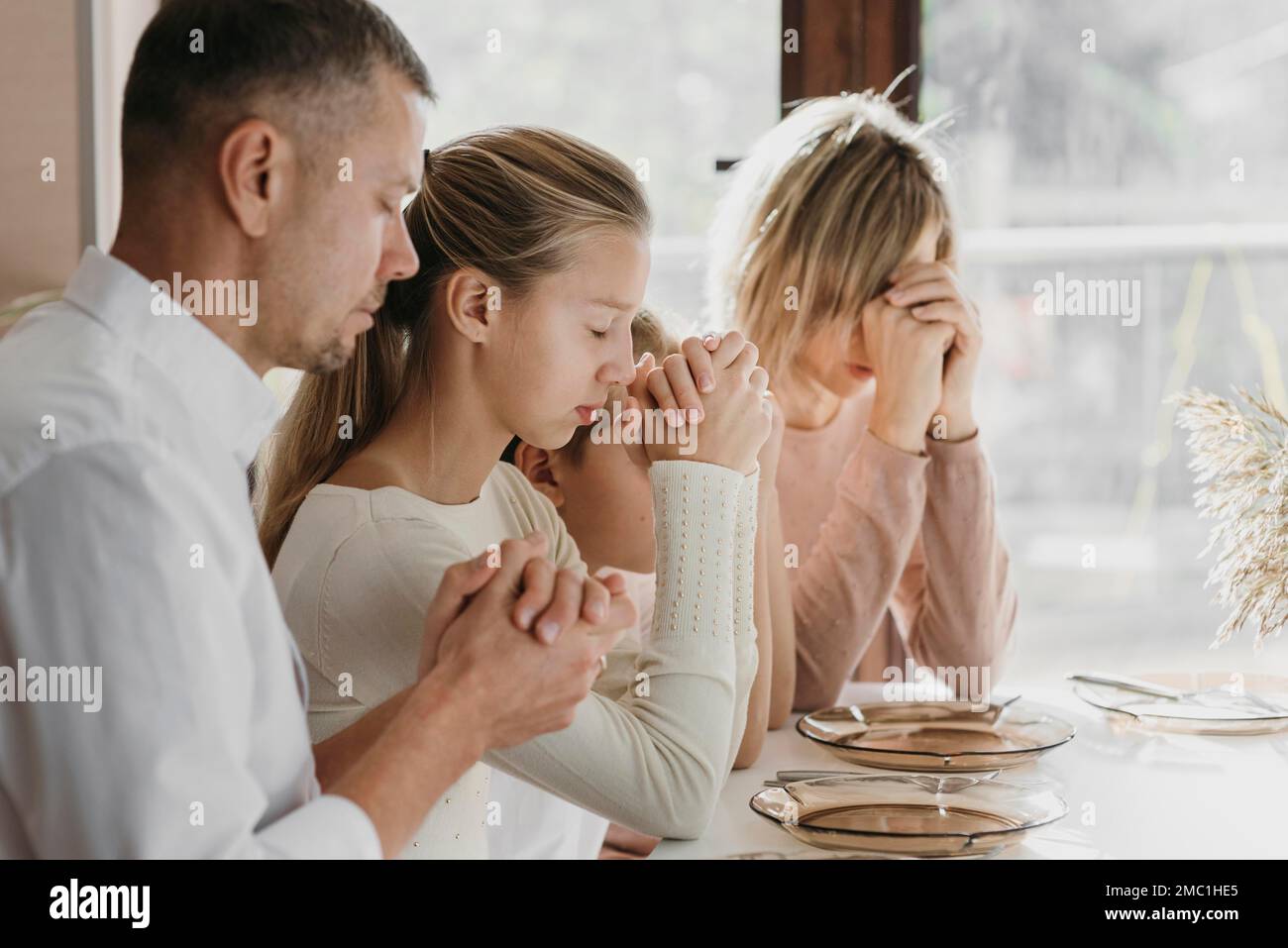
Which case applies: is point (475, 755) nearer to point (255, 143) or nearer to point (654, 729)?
point (654, 729)

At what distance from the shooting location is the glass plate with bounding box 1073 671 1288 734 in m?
1.41

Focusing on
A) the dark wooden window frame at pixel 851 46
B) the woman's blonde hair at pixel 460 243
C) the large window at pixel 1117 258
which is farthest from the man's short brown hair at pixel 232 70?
the large window at pixel 1117 258

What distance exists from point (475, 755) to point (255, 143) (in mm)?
401

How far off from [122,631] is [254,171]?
0.30 metres

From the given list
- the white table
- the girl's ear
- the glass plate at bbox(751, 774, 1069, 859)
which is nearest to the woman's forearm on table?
the white table

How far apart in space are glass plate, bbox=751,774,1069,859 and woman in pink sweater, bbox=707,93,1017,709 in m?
0.43

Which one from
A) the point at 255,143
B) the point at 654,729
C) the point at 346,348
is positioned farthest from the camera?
the point at 654,729

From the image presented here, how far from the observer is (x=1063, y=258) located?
7.72 feet

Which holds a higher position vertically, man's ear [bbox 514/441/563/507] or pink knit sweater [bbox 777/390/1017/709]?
man's ear [bbox 514/441/563/507]

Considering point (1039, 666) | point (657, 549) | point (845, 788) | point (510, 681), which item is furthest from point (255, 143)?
point (1039, 666)

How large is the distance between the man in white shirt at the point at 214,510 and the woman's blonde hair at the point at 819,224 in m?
0.89

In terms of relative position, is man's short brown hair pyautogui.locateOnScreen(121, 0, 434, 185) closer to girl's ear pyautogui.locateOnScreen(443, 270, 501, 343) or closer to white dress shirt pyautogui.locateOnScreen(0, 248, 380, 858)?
white dress shirt pyautogui.locateOnScreen(0, 248, 380, 858)

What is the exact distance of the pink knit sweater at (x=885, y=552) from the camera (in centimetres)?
159

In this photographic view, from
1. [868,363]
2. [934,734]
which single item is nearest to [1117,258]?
[868,363]
